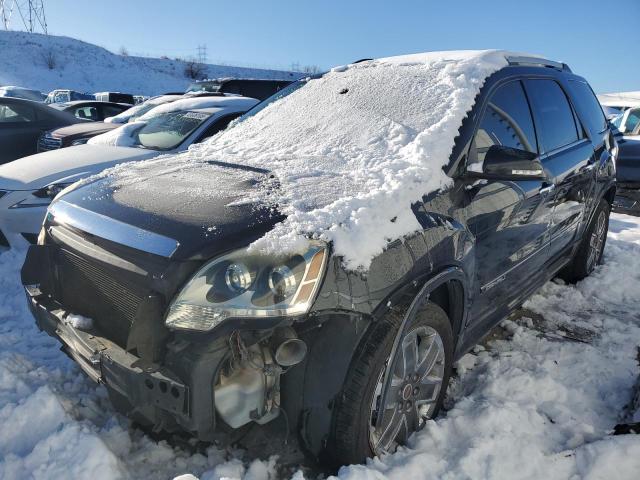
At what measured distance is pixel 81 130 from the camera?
707 cm

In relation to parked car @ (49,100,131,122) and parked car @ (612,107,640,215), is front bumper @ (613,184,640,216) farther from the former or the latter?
parked car @ (49,100,131,122)

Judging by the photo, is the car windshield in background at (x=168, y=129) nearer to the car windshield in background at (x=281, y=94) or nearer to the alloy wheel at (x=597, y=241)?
the car windshield in background at (x=281, y=94)

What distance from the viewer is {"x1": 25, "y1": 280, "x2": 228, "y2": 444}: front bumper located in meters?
1.70

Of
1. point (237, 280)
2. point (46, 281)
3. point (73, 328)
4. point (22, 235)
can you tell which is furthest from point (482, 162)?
point (22, 235)

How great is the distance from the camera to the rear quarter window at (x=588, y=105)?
4051 millimetres

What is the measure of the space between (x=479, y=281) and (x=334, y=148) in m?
1.05

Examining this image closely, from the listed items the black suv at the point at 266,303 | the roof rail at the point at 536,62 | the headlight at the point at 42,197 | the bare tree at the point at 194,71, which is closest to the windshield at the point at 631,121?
the roof rail at the point at 536,62

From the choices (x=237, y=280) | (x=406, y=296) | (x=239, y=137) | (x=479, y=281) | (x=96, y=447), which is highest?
(x=239, y=137)

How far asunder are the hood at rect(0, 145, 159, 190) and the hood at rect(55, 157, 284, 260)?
2.24 metres

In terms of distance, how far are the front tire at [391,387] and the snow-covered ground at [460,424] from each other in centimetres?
8

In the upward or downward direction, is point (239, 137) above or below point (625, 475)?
above

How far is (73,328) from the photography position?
209 cm

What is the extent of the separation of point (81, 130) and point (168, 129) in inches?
87.5

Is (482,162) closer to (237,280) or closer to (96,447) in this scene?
(237,280)
